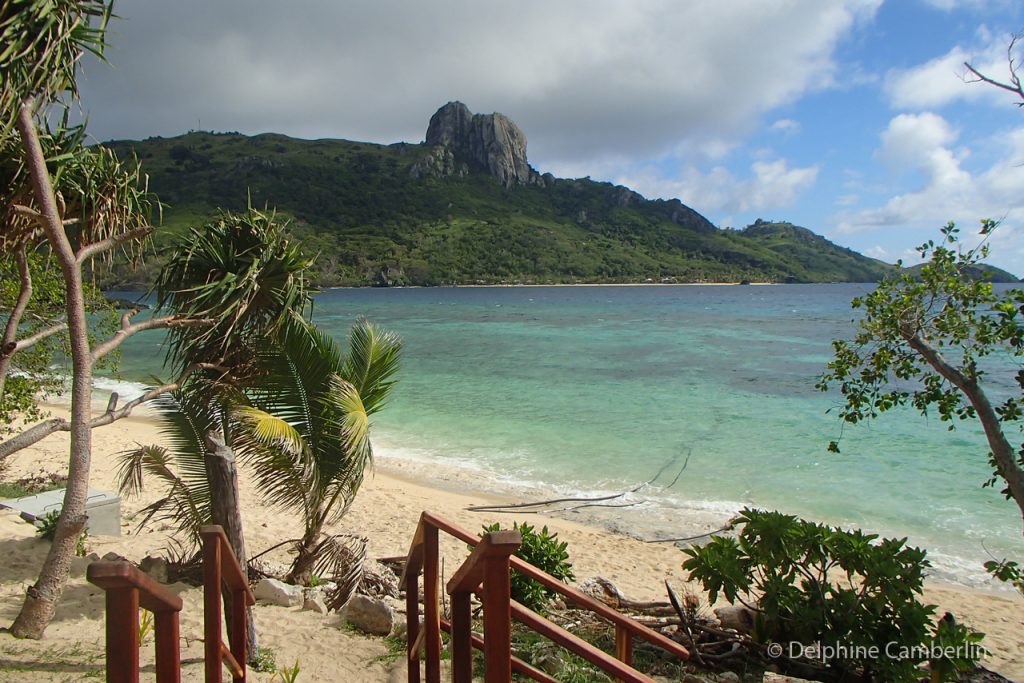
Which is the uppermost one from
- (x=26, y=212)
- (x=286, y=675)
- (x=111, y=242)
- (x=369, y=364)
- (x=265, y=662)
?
(x=26, y=212)

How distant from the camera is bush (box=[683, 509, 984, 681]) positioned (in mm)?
3498

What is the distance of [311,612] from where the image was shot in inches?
210

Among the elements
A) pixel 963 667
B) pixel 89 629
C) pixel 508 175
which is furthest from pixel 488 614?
pixel 508 175

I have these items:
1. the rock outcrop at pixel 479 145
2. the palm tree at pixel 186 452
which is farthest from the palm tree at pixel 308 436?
the rock outcrop at pixel 479 145

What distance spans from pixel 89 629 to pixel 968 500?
12.6m

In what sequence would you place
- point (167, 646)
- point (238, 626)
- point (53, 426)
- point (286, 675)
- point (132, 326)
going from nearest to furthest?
1. point (167, 646)
2. point (238, 626)
3. point (286, 675)
4. point (53, 426)
5. point (132, 326)

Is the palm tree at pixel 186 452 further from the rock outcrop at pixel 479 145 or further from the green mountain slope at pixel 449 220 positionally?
the rock outcrop at pixel 479 145

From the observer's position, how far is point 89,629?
4605mm

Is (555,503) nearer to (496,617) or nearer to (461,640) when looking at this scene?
(461,640)

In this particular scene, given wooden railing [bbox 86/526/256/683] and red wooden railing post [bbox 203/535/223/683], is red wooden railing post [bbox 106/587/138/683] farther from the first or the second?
red wooden railing post [bbox 203/535/223/683]

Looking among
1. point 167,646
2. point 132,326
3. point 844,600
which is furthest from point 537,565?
point 167,646

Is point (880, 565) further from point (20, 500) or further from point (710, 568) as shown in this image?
point (20, 500)

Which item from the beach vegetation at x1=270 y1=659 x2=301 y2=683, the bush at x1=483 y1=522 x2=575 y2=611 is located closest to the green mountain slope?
the bush at x1=483 y1=522 x2=575 y2=611

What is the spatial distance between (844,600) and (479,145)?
15539 cm
